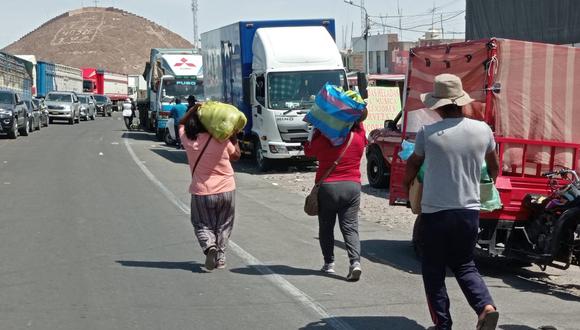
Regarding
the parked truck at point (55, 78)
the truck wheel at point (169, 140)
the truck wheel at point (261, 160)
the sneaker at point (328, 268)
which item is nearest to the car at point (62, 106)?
the parked truck at point (55, 78)

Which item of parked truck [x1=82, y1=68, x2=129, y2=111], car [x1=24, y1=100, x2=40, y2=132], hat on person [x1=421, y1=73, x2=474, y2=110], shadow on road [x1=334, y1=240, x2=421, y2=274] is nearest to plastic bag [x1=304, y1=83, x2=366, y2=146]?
shadow on road [x1=334, y1=240, x2=421, y2=274]

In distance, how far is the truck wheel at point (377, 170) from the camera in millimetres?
16578

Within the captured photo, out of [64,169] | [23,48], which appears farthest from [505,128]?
[23,48]

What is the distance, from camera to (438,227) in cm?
586

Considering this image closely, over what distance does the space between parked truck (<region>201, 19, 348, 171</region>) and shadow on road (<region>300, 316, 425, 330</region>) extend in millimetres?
12363

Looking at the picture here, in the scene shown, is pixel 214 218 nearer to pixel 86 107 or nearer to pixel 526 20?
pixel 526 20

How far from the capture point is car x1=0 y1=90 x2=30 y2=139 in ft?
102

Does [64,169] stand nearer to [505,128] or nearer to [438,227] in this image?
[505,128]

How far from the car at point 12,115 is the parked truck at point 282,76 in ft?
45.4

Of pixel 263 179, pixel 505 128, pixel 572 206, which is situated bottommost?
pixel 263 179

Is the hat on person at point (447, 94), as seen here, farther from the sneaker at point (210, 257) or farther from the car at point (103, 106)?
the car at point (103, 106)

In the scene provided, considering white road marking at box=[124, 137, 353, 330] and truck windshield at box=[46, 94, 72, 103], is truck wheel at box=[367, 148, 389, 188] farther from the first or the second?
truck windshield at box=[46, 94, 72, 103]

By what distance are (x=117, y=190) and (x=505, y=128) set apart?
865 cm

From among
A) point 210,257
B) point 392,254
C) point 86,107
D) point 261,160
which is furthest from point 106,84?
point 210,257
